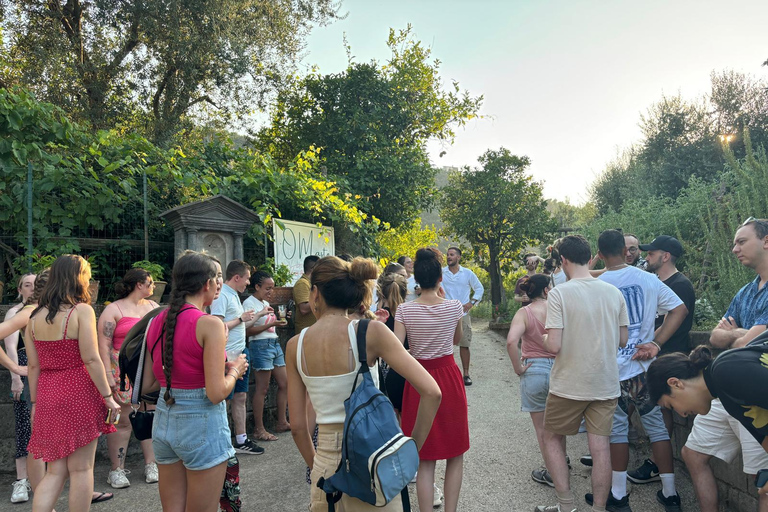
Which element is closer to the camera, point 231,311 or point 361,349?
point 361,349

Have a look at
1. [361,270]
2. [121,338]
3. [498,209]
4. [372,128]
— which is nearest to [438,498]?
[361,270]

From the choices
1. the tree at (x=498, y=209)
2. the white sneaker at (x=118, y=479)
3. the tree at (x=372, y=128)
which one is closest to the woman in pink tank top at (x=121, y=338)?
the white sneaker at (x=118, y=479)

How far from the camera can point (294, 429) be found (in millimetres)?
2225

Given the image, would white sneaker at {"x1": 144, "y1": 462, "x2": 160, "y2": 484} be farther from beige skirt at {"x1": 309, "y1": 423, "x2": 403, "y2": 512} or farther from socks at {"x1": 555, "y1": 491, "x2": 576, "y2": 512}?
socks at {"x1": 555, "y1": 491, "x2": 576, "y2": 512}

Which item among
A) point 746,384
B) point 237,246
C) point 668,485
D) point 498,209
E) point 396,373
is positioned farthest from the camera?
point 498,209

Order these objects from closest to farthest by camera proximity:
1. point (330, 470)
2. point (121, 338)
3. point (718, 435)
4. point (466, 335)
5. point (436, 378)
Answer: point (330, 470)
point (718, 435)
point (436, 378)
point (121, 338)
point (466, 335)

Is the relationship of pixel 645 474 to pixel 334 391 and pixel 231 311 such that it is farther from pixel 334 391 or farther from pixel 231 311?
pixel 231 311

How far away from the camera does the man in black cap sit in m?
4.18

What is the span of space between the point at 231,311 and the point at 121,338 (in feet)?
3.55

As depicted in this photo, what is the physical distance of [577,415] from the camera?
3.50 metres

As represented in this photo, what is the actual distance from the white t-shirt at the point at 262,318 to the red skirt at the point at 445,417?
96.0 inches

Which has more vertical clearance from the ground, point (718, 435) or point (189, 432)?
point (189, 432)

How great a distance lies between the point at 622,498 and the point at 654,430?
577mm

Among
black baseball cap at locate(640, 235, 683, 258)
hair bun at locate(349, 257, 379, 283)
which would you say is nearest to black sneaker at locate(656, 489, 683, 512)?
black baseball cap at locate(640, 235, 683, 258)
